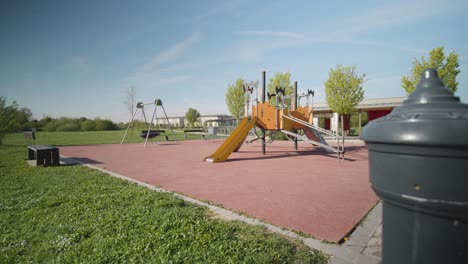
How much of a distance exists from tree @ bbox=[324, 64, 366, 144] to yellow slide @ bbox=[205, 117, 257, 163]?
15.6 metres

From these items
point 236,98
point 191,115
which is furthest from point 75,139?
point 191,115

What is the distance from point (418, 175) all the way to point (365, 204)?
3686 mm

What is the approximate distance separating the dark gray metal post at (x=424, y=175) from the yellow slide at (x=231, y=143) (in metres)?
7.87

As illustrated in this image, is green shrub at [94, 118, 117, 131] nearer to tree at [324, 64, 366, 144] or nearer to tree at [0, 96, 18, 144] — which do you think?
tree at [0, 96, 18, 144]

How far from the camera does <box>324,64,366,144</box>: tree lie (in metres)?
22.5

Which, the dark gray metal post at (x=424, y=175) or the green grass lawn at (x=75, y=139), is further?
the green grass lawn at (x=75, y=139)

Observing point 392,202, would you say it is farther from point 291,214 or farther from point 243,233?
point 291,214

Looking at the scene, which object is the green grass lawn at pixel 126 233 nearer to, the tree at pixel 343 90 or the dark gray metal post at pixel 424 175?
the dark gray metal post at pixel 424 175

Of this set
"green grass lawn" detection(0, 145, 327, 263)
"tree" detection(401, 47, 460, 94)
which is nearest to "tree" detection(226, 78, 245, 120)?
"tree" detection(401, 47, 460, 94)

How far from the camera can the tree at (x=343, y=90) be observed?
886 inches

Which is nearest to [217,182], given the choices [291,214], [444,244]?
[291,214]

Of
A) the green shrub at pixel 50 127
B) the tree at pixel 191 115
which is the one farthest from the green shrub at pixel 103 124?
the tree at pixel 191 115

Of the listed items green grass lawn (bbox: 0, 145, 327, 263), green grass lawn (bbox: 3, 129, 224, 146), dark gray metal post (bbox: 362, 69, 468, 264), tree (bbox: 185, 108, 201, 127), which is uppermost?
tree (bbox: 185, 108, 201, 127)

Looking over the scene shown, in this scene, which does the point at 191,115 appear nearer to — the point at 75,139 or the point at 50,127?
the point at 50,127
